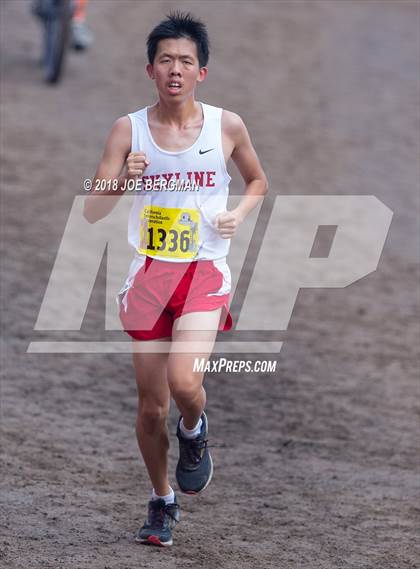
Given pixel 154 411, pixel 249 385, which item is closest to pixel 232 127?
pixel 154 411

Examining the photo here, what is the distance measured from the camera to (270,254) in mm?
11305

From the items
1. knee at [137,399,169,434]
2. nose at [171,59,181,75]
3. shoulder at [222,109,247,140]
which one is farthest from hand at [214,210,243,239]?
knee at [137,399,169,434]

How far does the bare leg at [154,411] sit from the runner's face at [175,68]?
105 centimetres

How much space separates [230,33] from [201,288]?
16.2 m

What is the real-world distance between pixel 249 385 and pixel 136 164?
382cm

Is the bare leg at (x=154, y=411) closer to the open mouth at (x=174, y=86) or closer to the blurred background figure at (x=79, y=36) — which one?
the open mouth at (x=174, y=86)

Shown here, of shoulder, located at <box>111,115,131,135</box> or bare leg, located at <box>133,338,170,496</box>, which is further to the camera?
bare leg, located at <box>133,338,170,496</box>

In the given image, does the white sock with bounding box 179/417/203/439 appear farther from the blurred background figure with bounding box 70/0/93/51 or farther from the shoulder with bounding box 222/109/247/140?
the blurred background figure with bounding box 70/0/93/51

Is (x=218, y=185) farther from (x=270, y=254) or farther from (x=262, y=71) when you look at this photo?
(x=262, y=71)

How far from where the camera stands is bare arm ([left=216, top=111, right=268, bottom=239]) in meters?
4.83

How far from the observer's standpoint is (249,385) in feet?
27.2

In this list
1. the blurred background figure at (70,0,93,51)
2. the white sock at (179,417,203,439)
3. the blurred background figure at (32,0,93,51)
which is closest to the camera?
the white sock at (179,417,203,439)

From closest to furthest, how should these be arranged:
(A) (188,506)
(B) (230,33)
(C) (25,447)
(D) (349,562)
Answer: (D) (349,562)
(A) (188,506)
(C) (25,447)
(B) (230,33)

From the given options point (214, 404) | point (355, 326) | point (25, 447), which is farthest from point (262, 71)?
point (25, 447)
